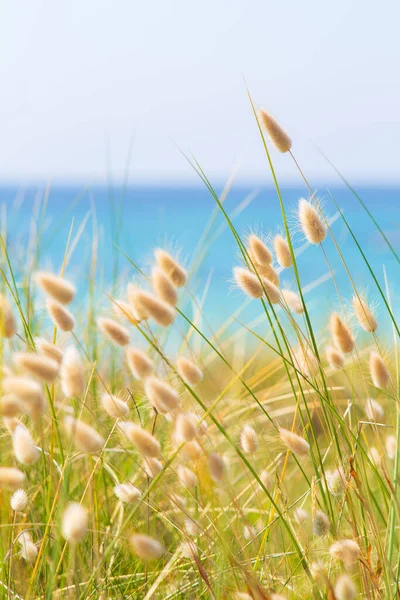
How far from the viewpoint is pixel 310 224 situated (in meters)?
1.04

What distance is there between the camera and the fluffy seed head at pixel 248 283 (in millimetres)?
954

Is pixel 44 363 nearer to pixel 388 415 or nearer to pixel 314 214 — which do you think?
pixel 314 214

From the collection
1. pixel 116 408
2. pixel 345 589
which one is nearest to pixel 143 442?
pixel 116 408

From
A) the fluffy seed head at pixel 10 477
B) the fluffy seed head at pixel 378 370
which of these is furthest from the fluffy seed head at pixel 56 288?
the fluffy seed head at pixel 378 370

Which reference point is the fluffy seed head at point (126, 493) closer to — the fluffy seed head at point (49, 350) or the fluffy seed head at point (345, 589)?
the fluffy seed head at point (49, 350)

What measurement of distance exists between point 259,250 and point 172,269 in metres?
0.15

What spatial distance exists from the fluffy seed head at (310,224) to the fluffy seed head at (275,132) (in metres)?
0.10

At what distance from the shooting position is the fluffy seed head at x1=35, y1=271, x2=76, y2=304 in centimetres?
81

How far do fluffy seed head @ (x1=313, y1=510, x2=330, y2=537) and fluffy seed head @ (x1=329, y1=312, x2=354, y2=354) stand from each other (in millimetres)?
221

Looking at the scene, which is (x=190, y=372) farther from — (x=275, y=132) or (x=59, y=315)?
(x=275, y=132)

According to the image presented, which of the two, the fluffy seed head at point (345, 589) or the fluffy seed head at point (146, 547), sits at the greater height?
the fluffy seed head at point (146, 547)

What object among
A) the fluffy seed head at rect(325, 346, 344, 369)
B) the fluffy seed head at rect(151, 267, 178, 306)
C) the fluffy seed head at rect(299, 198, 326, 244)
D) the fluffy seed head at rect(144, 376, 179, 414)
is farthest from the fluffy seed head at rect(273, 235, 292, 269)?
the fluffy seed head at rect(144, 376, 179, 414)

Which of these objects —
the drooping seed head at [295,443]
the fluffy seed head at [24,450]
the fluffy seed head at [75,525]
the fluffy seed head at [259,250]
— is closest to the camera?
the fluffy seed head at [75,525]

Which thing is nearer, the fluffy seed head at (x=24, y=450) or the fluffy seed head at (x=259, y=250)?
the fluffy seed head at (x=24, y=450)
